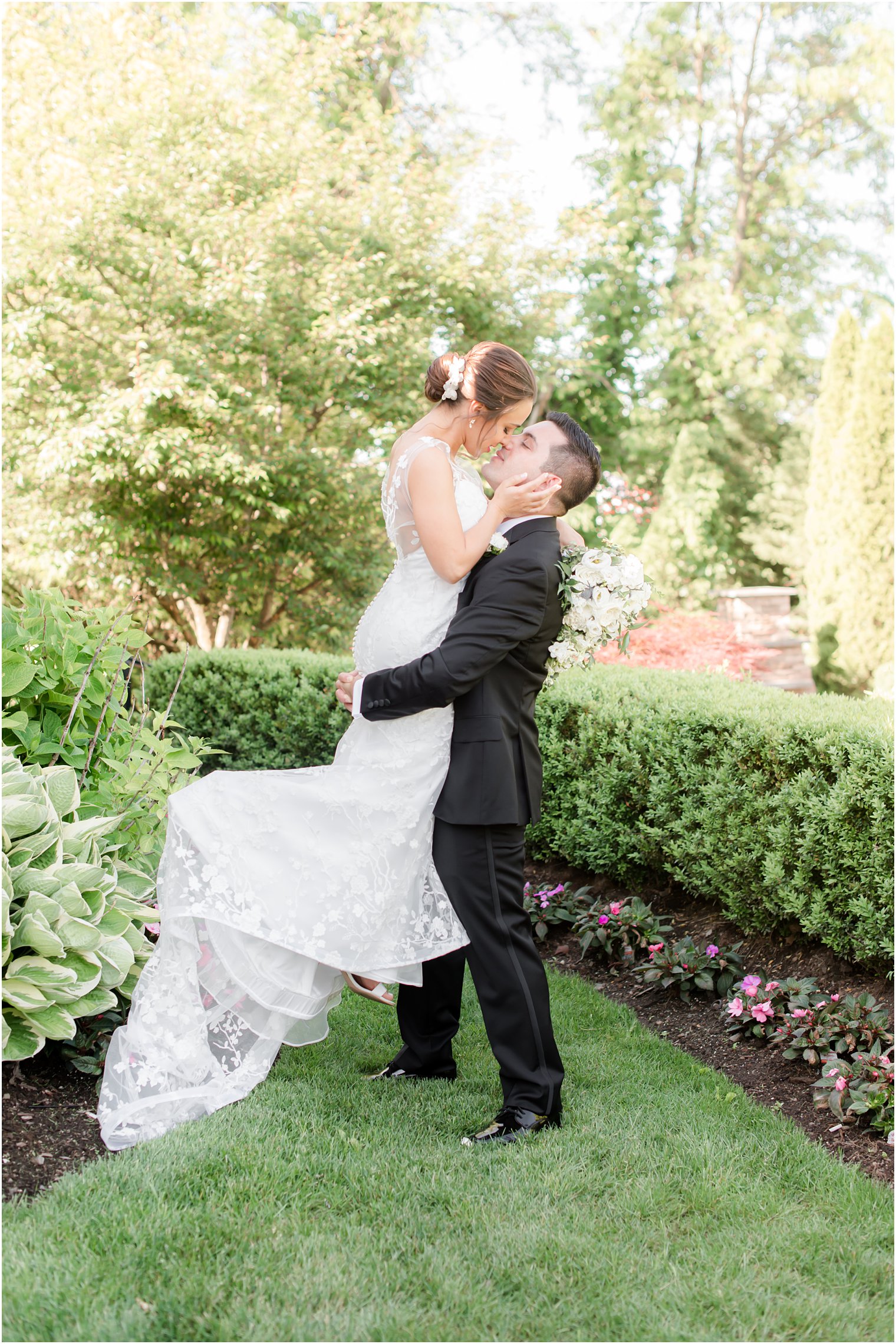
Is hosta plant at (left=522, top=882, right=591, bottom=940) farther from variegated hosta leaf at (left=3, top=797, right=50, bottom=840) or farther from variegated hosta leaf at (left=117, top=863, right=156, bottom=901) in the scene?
variegated hosta leaf at (left=3, top=797, right=50, bottom=840)

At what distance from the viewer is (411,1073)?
337 centimetres

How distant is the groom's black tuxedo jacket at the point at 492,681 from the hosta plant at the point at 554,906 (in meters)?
1.94

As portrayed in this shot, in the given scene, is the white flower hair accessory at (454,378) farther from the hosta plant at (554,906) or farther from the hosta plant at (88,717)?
the hosta plant at (554,906)

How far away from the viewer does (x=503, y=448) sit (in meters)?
3.15

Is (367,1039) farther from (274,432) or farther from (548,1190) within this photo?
(274,432)

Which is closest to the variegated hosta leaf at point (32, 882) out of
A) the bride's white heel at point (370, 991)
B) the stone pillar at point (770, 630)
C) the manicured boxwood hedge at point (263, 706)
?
the bride's white heel at point (370, 991)

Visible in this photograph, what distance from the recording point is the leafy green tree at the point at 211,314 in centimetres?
899

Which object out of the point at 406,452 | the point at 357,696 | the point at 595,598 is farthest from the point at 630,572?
the point at 357,696

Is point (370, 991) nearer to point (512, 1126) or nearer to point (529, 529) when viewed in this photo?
point (512, 1126)

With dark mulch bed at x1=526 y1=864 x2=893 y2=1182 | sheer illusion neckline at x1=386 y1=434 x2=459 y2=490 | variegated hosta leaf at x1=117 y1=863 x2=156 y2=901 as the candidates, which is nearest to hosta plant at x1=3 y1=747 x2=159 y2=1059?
variegated hosta leaf at x1=117 y1=863 x2=156 y2=901

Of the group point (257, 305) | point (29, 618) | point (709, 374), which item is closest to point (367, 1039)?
point (29, 618)

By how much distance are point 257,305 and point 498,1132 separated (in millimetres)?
7935

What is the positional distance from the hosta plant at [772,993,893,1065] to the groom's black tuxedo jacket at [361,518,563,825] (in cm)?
126

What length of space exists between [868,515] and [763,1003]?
34.1ft
